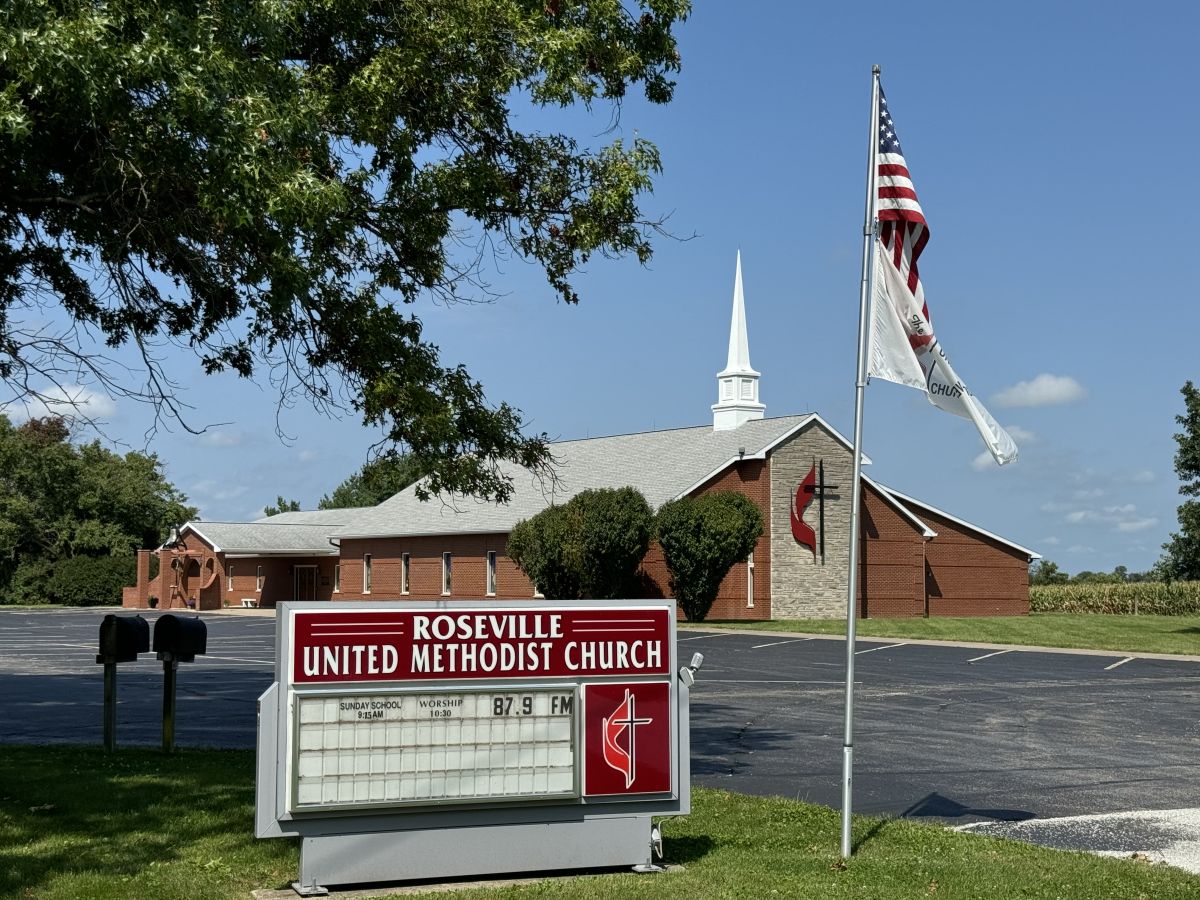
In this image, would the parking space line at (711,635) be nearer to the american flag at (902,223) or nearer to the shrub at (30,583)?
the american flag at (902,223)

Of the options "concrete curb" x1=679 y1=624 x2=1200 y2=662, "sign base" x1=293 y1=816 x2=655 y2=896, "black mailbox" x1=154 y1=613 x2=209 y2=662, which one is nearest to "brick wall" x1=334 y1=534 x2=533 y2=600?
"concrete curb" x1=679 y1=624 x2=1200 y2=662

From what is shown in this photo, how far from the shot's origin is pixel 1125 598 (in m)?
60.0

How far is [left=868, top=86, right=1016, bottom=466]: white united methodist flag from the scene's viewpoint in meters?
9.59

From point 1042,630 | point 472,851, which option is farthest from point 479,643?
point 1042,630

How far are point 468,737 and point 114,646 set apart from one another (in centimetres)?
598

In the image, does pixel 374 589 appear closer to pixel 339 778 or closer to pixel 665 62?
pixel 665 62

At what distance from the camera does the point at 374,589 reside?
61750 millimetres

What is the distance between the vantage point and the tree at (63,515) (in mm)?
73062

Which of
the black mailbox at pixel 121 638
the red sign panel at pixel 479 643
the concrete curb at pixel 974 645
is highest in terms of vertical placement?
the red sign panel at pixel 479 643

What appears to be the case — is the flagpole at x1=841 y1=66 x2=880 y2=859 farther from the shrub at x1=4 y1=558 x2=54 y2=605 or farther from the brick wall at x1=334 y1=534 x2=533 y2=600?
the shrub at x1=4 y1=558 x2=54 y2=605

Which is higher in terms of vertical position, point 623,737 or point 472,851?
point 623,737

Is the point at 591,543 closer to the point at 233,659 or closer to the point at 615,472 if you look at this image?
the point at 615,472

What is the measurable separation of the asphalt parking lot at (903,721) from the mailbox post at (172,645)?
1.48 metres

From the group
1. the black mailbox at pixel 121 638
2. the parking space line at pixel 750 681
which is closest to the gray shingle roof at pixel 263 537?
the parking space line at pixel 750 681
